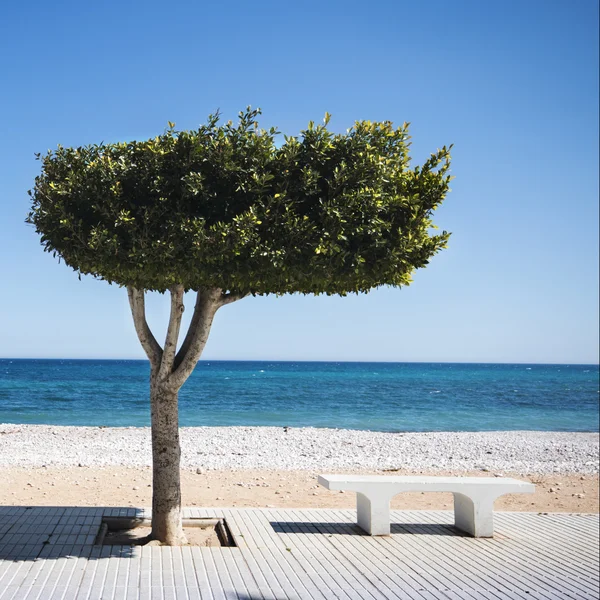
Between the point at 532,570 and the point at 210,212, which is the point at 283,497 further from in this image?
the point at 210,212

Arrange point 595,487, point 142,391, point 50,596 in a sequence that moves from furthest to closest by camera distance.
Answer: point 142,391
point 595,487
point 50,596

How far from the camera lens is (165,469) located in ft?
22.6

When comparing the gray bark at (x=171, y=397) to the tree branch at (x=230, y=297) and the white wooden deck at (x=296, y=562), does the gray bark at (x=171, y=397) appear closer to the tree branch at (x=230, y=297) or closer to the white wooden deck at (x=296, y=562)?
the tree branch at (x=230, y=297)

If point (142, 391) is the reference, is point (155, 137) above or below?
above

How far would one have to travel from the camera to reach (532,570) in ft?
21.5

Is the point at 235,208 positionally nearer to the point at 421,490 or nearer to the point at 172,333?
the point at 172,333

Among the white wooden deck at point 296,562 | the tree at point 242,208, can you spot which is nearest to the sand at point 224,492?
the white wooden deck at point 296,562

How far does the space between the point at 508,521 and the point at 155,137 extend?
697 cm

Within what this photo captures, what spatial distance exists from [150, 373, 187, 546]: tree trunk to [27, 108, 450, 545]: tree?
1.38m

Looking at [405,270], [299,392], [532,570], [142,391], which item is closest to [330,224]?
[405,270]

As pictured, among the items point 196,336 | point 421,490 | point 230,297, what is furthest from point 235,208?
point 421,490

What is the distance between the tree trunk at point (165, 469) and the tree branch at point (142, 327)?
1.00 feet

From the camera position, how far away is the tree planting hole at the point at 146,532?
23.1 feet

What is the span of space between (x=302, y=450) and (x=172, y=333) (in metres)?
10.4
